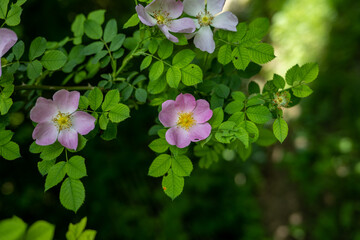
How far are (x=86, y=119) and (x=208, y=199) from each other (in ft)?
7.30

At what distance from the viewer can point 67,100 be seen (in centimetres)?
69

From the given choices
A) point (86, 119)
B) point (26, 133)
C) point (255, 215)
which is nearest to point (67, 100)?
point (86, 119)

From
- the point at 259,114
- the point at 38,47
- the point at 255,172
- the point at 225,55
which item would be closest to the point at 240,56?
the point at 225,55

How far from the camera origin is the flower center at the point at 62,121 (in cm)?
67

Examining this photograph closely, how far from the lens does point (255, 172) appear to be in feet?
10.5

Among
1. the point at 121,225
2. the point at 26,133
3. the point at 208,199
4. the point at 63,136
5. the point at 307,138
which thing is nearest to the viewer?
the point at 63,136

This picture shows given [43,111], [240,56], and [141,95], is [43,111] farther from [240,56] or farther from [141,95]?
[240,56]

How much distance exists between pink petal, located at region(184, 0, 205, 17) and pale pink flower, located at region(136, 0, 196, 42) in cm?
4

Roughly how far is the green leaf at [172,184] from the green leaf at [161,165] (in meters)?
0.02

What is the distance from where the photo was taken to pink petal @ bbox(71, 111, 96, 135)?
0.67 meters

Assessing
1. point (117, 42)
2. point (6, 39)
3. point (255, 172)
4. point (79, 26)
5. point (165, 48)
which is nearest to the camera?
point (6, 39)

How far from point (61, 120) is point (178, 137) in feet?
0.80

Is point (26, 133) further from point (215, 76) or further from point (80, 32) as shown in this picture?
point (215, 76)

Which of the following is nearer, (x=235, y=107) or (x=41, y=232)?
(x=41, y=232)
